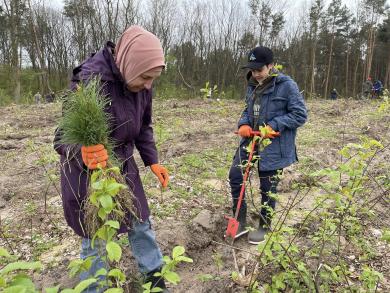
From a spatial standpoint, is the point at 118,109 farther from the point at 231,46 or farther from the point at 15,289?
the point at 231,46

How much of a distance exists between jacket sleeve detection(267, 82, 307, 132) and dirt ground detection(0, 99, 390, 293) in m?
0.61

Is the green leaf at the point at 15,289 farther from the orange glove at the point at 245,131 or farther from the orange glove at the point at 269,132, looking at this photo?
the orange glove at the point at 245,131

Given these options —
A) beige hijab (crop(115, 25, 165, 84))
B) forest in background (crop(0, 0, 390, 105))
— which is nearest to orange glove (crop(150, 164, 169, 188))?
beige hijab (crop(115, 25, 165, 84))

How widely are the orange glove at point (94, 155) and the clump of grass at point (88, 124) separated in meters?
0.03

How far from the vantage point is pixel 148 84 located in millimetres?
2047

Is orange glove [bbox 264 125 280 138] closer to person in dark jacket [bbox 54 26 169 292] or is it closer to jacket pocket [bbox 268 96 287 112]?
jacket pocket [bbox 268 96 287 112]

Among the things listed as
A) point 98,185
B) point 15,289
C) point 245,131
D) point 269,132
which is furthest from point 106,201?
point 245,131

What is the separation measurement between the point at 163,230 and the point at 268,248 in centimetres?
140

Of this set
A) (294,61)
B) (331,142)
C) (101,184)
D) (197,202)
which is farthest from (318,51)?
(101,184)

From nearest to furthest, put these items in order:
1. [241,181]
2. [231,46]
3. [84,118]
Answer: [84,118] → [241,181] → [231,46]

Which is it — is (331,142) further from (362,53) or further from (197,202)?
(362,53)

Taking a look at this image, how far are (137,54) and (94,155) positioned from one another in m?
0.56

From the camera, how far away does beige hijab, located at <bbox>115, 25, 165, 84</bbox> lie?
1871mm

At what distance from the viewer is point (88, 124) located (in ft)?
5.43
